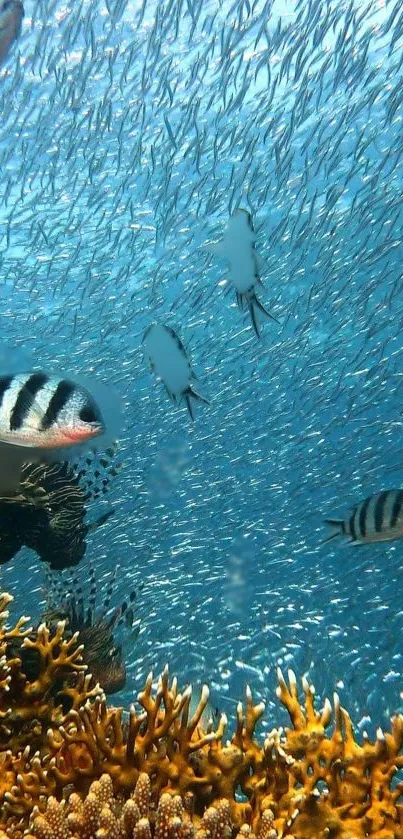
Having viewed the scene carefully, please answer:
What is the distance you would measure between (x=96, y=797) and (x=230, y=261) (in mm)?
2811

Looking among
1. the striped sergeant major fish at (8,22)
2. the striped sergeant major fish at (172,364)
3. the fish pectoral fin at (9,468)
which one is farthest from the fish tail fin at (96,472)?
the striped sergeant major fish at (8,22)

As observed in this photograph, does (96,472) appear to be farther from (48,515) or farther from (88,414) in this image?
(88,414)

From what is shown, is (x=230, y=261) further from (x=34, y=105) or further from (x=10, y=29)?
(x=34, y=105)

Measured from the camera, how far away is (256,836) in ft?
7.49

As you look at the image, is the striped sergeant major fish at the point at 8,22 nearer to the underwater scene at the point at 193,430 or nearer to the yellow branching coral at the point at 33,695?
the underwater scene at the point at 193,430

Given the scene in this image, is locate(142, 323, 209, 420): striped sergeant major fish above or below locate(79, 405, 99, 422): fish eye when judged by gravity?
above

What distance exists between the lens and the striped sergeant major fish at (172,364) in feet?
13.5

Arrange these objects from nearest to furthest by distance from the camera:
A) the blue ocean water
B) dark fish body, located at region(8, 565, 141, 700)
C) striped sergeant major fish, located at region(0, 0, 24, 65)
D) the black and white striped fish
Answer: striped sergeant major fish, located at region(0, 0, 24, 65) < the black and white striped fish < dark fish body, located at region(8, 565, 141, 700) < the blue ocean water

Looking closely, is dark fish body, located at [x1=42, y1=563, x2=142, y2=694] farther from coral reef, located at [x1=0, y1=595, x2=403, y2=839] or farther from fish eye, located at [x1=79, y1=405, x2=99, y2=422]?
fish eye, located at [x1=79, y1=405, x2=99, y2=422]

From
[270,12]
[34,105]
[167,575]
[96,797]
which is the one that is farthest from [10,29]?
[167,575]

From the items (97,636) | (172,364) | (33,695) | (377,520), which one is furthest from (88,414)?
(97,636)

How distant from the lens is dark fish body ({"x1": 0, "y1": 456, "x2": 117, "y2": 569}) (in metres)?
5.38

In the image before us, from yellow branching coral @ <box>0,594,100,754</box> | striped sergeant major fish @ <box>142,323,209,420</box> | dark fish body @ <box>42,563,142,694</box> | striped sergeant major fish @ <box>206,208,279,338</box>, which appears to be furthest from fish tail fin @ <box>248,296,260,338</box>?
dark fish body @ <box>42,563,142,694</box>

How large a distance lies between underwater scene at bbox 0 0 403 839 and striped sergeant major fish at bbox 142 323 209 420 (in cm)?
2
